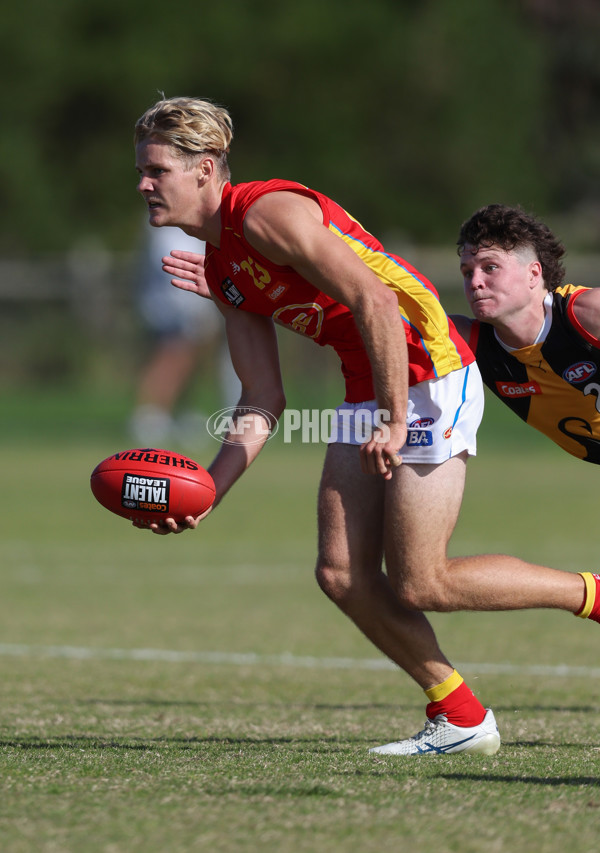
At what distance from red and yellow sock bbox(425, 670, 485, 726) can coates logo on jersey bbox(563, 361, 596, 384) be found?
3.71 feet

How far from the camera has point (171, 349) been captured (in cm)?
2098

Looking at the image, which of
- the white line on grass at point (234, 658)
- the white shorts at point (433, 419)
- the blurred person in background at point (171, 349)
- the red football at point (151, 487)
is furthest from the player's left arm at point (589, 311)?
the blurred person in background at point (171, 349)

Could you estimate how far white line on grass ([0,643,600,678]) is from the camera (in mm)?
6553

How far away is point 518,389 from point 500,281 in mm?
455

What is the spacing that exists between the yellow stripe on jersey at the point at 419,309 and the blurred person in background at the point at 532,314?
18 cm

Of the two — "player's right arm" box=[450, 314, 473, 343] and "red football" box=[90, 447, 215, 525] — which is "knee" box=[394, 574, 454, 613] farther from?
"player's right arm" box=[450, 314, 473, 343]

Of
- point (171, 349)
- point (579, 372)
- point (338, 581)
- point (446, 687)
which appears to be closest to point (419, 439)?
point (338, 581)

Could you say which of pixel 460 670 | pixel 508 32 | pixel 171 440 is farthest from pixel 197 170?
pixel 508 32

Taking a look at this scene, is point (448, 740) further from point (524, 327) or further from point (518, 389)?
point (524, 327)

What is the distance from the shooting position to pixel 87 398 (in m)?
25.9

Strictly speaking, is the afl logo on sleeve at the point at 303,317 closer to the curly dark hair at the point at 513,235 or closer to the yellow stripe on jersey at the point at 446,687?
the curly dark hair at the point at 513,235

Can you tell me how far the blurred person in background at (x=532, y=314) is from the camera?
4.73m

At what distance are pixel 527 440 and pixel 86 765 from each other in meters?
16.7

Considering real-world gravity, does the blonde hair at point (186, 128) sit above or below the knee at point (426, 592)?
above
